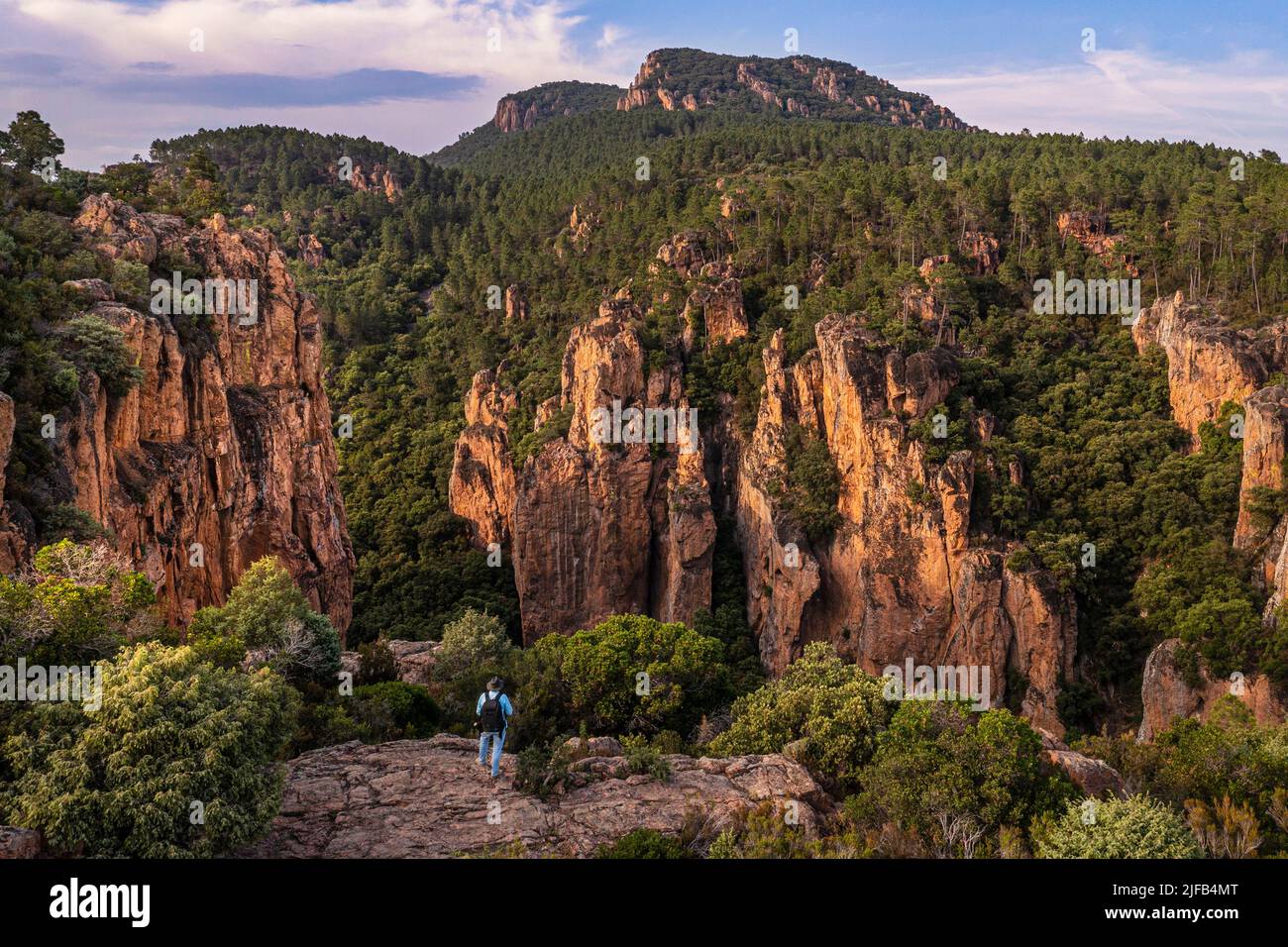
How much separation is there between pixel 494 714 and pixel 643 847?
4.23 meters

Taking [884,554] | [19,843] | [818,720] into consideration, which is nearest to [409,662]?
[818,720]

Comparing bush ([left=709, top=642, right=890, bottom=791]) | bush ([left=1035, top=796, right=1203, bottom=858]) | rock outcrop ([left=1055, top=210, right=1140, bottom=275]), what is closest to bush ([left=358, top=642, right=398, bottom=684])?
bush ([left=709, top=642, right=890, bottom=791])

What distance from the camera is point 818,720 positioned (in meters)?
24.4

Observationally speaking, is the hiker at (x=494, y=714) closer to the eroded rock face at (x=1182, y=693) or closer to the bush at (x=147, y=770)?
the bush at (x=147, y=770)

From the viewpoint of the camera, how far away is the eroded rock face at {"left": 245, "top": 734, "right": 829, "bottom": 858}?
1750 centimetres

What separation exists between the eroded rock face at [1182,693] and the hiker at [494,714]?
3203 cm

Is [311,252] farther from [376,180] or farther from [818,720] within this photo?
[818,720]

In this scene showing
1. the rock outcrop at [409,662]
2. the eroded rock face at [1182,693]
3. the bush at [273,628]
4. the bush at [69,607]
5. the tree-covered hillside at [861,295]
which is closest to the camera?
the bush at [69,607]

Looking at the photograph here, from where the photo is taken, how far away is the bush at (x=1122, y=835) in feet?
54.2

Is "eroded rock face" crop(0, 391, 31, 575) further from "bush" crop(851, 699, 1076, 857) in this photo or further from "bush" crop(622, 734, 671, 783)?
"bush" crop(851, 699, 1076, 857)

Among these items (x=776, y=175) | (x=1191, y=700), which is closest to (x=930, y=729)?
(x=1191, y=700)

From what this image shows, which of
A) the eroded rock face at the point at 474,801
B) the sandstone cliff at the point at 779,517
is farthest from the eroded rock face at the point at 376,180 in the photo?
the eroded rock face at the point at 474,801
